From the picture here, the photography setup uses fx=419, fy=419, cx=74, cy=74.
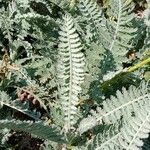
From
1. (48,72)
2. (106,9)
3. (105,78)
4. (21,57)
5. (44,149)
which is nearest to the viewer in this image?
(44,149)

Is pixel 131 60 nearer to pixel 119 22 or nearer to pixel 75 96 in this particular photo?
pixel 119 22

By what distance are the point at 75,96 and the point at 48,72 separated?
10.0 inches

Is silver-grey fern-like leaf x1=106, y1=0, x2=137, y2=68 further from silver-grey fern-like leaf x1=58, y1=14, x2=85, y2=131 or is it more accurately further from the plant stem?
silver-grey fern-like leaf x1=58, y1=14, x2=85, y2=131

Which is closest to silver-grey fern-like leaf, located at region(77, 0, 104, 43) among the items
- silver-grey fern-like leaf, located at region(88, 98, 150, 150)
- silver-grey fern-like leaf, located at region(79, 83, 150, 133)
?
silver-grey fern-like leaf, located at region(79, 83, 150, 133)

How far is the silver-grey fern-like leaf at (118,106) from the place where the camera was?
1.62 meters

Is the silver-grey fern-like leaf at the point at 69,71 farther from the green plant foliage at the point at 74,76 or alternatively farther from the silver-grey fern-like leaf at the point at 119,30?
the silver-grey fern-like leaf at the point at 119,30

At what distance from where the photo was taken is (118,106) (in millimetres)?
1637

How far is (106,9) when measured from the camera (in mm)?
2221

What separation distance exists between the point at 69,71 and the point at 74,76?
0.03 meters

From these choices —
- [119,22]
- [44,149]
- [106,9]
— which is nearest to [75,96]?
[44,149]

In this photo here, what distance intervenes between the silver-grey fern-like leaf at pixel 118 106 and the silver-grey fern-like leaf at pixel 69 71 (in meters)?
0.07

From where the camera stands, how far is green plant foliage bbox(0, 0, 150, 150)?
158 centimetres

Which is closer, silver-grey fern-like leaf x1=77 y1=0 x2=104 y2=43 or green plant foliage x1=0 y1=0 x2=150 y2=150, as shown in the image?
green plant foliage x1=0 y1=0 x2=150 y2=150

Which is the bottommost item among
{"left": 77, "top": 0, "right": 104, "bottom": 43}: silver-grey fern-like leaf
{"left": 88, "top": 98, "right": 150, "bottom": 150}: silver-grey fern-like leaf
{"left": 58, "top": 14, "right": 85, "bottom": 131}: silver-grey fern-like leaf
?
{"left": 88, "top": 98, "right": 150, "bottom": 150}: silver-grey fern-like leaf
